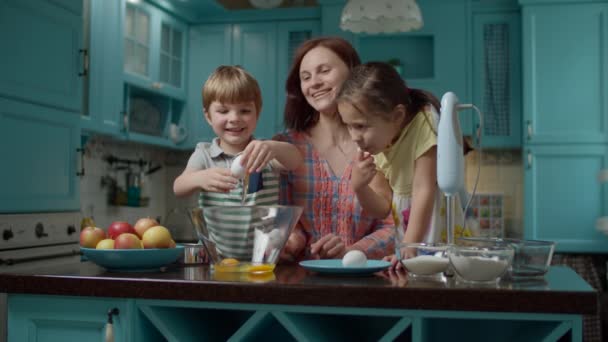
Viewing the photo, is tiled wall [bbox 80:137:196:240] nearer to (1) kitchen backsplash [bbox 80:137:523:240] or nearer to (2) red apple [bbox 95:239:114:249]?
(1) kitchen backsplash [bbox 80:137:523:240]

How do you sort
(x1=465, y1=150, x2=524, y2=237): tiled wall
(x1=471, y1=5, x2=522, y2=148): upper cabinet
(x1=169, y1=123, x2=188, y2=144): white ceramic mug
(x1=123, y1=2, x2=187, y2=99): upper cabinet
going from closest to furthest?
(x1=123, y1=2, x2=187, y2=99): upper cabinet, (x1=471, y1=5, x2=522, y2=148): upper cabinet, (x1=169, y1=123, x2=188, y2=144): white ceramic mug, (x1=465, y1=150, x2=524, y2=237): tiled wall

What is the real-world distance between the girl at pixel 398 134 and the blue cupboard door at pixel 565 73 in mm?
2842

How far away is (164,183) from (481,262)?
4.42 meters

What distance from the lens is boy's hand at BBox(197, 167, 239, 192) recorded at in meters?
1.69

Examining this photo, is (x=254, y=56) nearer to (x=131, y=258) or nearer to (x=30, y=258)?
(x=30, y=258)

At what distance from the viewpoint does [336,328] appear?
1.46 m

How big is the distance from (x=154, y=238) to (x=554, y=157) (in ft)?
11.4

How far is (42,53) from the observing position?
3070 millimetres

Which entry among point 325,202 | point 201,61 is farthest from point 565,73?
point 325,202

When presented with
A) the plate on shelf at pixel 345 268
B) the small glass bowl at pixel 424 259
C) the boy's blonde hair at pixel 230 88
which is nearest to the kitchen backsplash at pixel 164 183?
the boy's blonde hair at pixel 230 88

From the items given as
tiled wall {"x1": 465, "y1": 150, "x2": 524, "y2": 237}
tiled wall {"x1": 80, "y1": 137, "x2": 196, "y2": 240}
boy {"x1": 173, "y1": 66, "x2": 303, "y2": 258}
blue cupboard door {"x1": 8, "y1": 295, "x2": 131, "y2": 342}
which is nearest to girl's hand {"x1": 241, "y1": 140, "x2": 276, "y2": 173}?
boy {"x1": 173, "y1": 66, "x2": 303, "y2": 258}

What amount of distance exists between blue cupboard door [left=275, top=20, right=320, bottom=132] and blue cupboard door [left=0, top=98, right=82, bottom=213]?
1802 mm

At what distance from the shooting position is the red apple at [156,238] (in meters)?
1.53

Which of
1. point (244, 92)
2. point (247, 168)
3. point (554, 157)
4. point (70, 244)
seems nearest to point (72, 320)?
point (247, 168)
